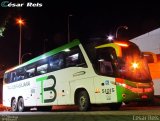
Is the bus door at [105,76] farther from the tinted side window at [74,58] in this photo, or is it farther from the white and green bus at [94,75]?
the tinted side window at [74,58]

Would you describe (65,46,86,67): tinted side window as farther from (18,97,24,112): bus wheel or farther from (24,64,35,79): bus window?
(18,97,24,112): bus wheel

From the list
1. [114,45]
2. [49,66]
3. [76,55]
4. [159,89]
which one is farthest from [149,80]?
[159,89]

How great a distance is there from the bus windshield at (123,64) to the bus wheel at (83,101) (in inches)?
65.4

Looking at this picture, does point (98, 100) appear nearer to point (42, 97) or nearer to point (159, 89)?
point (42, 97)

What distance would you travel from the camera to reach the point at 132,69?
15672 millimetres

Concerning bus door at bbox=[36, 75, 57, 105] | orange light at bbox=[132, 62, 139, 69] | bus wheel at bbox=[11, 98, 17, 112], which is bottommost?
bus wheel at bbox=[11, 98, 17, 112]

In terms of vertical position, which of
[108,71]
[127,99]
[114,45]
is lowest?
[127,99]

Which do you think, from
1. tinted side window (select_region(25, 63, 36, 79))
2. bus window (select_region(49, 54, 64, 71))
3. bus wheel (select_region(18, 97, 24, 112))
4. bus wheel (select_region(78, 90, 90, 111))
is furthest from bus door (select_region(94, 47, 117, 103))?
bus wheel (select_region(18, 97, 24, 112))

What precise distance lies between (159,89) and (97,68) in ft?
37.4

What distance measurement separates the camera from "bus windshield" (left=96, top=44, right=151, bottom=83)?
1536 centimetres

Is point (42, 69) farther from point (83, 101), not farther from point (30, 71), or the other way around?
point (83, 101)

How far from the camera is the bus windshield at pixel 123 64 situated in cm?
1536

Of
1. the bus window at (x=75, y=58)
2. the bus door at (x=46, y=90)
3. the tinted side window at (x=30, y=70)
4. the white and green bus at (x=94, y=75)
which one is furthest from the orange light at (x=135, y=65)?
the tinted side window at (x=30, y=70)

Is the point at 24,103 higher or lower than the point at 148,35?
lower
